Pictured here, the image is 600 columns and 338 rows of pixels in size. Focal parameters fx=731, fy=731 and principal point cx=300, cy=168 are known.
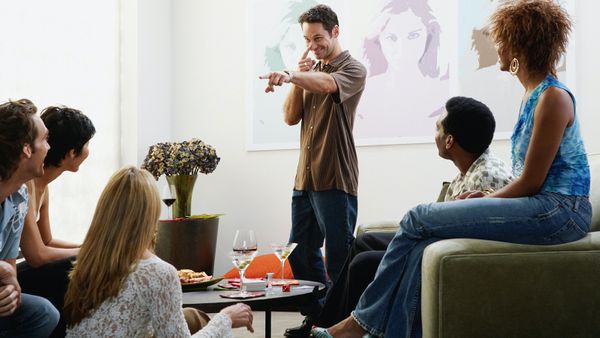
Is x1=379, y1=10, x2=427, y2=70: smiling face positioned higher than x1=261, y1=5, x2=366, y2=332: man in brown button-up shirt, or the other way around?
x1=379, y1=10, x2=427, y2=70: smiling face

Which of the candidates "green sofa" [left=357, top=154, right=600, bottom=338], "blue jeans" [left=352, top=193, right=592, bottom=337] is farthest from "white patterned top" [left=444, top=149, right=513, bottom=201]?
"green sofa" [left=357, top=154, right=600, bottom=338]

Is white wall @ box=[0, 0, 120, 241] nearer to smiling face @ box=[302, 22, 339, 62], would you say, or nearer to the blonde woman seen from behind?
smiling face @ box=[302, 22, 339, 62]

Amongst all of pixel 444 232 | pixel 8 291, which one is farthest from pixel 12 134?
pixel 444 232

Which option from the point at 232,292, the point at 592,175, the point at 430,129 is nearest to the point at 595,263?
the point at 592,175

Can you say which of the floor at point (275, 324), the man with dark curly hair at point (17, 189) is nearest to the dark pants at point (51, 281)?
the man with dark curly hair at point (17, 189)

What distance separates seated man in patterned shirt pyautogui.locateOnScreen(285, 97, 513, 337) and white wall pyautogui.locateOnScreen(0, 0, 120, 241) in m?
2.53

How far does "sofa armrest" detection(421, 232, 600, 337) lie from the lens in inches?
83.7

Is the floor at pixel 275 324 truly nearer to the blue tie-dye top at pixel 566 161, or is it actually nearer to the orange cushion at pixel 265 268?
the orange cushion at pixel 265 268

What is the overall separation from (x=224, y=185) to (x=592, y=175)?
3009 mm

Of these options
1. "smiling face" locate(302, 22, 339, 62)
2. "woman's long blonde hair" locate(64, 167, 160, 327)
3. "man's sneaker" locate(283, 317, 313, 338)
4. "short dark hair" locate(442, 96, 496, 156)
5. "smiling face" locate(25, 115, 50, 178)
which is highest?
"smiling face" locate(302, 22, 339, 62)

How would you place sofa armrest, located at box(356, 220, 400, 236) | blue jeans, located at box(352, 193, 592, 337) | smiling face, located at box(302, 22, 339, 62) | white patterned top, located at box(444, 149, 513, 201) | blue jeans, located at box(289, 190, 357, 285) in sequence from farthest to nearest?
smiling face, located at box(302, 22, 339, 62) → blue jeans, located at box(289, 190, 357, 285) → sofa armrest, located at box(356, 220, 400, 236) → white patterned top, located at box(444, 149, 513, 201) → blue jeans, located at box(352, 193, 592, 337)

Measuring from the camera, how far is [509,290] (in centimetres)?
215

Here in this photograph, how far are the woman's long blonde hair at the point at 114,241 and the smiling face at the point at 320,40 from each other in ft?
6.36

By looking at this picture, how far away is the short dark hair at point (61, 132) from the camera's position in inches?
103
